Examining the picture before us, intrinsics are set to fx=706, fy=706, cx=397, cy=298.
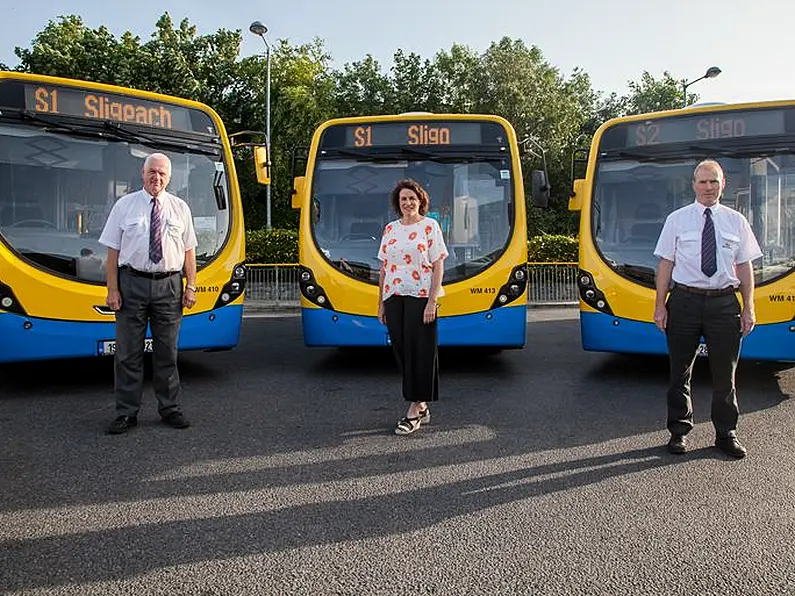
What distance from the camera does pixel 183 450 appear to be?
455 centimetres

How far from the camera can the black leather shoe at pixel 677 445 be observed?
14.7 ft

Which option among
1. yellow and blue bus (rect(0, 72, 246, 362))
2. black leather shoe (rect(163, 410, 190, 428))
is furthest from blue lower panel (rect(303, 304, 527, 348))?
black leather shoe (rect(163, 410, 190, 428))

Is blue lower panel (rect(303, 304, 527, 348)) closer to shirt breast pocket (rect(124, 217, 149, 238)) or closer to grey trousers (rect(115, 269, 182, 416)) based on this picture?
grey trousers (rect(115, 269, 182, 416))

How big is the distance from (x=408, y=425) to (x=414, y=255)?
1205 millimetres

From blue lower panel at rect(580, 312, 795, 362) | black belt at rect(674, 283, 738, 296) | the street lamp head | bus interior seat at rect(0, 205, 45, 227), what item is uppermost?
the street lamp head

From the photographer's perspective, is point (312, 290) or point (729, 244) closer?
point (729, 244)

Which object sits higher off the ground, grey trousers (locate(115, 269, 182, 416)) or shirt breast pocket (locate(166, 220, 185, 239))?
shirt breast pocket (locate(166, 220, 185, 239))

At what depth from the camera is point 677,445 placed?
4496 mm

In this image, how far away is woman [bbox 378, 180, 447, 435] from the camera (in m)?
4.96

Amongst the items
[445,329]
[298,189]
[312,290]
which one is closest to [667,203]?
[445,329]

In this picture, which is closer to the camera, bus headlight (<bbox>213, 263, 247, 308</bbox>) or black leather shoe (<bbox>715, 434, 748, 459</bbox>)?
black leather shoe (<bbox>715, 434, 748, 459</bbox>)

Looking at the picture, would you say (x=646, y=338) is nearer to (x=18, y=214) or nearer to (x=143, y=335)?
(x=143, y=335)

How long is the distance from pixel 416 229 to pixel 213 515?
2410mm

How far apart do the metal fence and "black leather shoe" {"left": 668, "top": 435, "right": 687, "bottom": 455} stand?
1154cm
